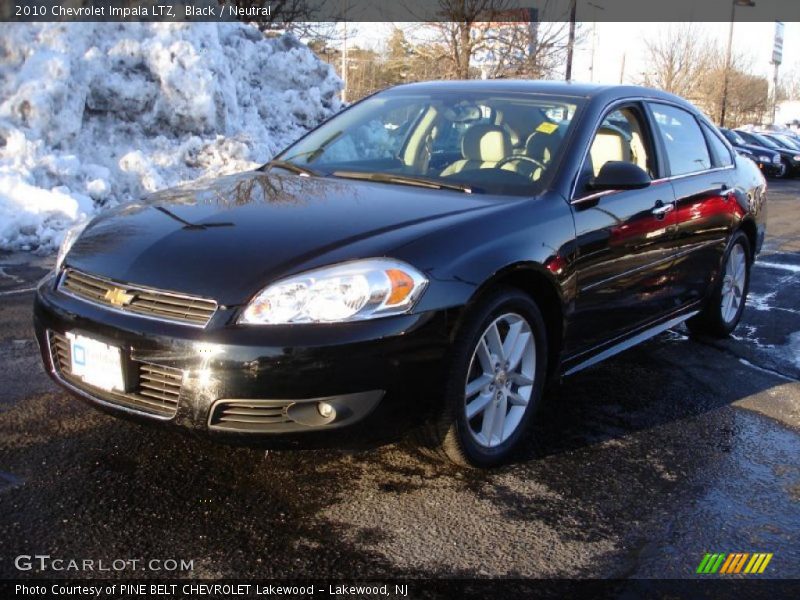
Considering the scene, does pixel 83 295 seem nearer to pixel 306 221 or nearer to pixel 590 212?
pixel 306 221

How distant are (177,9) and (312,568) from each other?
11207 mm

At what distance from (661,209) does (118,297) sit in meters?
2.74

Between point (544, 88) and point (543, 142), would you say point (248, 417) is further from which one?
point (544, 88)

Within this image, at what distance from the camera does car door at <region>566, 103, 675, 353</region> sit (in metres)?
3.64

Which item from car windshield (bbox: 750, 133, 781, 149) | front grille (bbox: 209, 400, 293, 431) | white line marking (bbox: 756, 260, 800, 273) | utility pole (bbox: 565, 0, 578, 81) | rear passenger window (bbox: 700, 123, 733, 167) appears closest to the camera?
front grille (bbox: 209, 400, 293, 431)

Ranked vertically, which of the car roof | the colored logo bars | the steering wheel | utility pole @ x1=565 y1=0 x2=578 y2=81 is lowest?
the colored logo bars

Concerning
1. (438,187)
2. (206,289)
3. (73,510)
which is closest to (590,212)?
(438,187)

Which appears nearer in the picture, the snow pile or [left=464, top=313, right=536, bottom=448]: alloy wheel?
[left=464, top=313, right=536, bottom=448]: alloy wheel

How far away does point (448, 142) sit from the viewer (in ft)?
13.4

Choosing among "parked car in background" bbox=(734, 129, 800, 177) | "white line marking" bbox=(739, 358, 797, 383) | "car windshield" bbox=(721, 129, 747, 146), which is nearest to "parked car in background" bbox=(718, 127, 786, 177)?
"car windshield" bbox=(721, 129, 747, 146)

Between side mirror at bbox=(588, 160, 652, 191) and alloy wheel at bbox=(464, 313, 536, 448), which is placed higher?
side mirror at bbox=(588, 160, 652, 191)

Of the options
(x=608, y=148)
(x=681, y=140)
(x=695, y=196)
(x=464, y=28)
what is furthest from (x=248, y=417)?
(x=464, y=28)

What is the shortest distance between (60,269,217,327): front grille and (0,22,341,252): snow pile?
514 centimetres

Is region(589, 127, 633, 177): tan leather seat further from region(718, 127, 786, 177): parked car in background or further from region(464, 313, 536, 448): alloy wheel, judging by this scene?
region(718, 127, 786, 177): parked car in background
